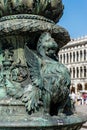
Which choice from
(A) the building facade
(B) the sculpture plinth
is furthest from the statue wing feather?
(A) the building facade

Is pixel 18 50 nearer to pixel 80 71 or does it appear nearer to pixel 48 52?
pixel 48 52

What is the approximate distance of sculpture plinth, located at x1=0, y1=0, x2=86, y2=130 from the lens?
13.2 ft

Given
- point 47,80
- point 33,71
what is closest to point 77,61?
point 33,71

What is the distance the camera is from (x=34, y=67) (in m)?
4.17

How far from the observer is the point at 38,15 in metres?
4.59

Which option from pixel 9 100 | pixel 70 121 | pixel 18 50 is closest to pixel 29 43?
pixel 18 50

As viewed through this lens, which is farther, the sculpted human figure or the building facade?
the building facade

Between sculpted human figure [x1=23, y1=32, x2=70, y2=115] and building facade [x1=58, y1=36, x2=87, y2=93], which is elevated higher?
sculpted human figure [x1=23, y1=32, x2=70, y2=115]

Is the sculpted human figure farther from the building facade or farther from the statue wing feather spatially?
the building facade

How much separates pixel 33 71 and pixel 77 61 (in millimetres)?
70871

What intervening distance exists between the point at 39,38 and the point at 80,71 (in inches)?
2785

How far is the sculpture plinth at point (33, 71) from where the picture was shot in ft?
13.2

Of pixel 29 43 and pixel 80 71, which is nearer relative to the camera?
pixel 29 43

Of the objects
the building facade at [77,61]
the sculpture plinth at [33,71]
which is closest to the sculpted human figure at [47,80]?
the sculpture plinth at [33,71]
